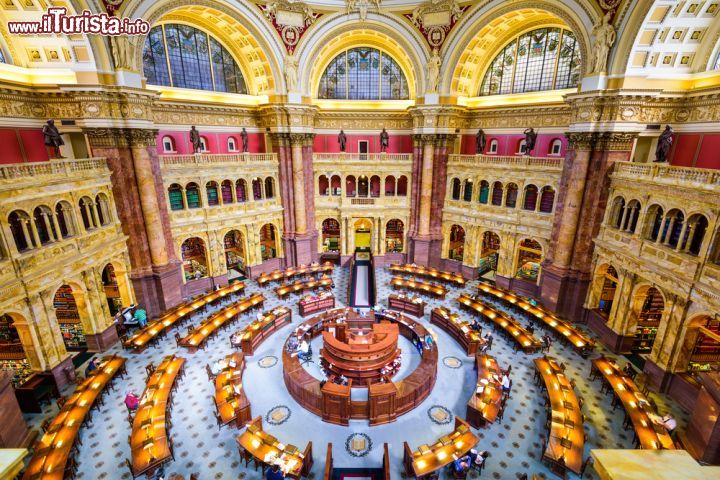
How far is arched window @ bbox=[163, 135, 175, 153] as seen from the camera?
2303 cm

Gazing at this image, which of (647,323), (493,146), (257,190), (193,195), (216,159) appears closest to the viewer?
(647,323)

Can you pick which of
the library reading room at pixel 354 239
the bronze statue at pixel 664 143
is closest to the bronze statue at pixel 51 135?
the library reading room at pixel 354 239

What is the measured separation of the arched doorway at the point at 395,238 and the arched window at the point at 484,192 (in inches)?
290

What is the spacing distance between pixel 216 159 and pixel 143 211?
19.6 feet

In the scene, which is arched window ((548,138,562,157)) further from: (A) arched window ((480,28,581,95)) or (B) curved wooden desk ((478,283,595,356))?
(B) curved wooden desk ((478,283,595,356))

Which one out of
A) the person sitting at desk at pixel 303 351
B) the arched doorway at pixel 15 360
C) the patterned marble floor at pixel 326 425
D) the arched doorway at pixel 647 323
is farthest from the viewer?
the arched doorway at pixel 647 323

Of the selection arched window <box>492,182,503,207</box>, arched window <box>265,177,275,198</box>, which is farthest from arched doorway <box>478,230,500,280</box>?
arched window <box>265,177,275,198</box>

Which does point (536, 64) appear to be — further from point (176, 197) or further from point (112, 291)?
point (112, 291)

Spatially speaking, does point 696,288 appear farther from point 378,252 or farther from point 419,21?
point 419,21

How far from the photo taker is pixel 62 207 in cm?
1628

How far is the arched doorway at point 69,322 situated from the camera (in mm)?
18750

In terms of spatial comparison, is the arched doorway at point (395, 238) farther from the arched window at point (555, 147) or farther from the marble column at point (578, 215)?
the arched window at point (555, 147)

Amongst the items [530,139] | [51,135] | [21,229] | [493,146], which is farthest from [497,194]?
[21,229]

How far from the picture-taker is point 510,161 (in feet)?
76.8
